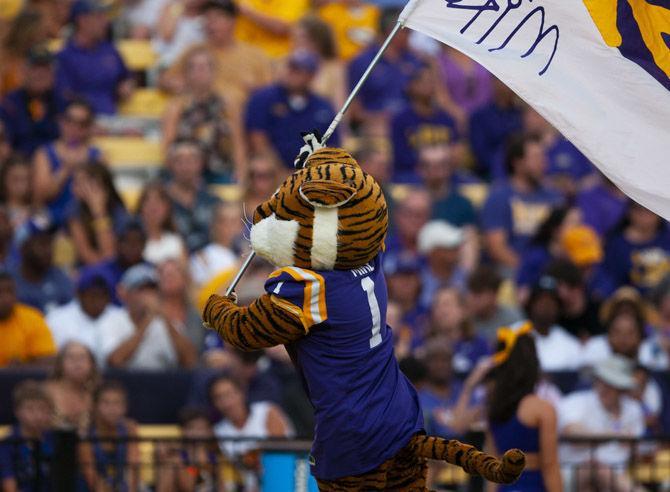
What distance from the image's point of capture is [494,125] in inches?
502

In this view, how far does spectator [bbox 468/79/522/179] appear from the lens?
12742 mm

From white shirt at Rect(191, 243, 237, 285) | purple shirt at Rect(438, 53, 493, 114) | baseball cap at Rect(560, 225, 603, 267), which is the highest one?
purple shirt at Rect(438, 53, 493, 114)

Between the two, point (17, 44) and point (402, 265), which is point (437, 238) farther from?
point (17, 44)

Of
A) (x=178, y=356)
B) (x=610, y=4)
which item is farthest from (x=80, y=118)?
(x=610, y=4)

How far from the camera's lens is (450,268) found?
11.1 metres

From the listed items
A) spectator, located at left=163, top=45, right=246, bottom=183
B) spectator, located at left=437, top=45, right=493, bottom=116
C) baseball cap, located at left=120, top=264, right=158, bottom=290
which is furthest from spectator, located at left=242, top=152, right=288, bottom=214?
spectator, located at left=437, top=45, right=493, bottom=116

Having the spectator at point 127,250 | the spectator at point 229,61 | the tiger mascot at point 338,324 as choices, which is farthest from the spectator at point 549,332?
the tiger mascot at point 338,324

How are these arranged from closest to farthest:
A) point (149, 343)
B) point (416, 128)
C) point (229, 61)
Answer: point (149, 343) → point (416, 128) → point (229, 61)

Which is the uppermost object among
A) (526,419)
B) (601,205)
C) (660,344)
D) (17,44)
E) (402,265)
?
(17,44)

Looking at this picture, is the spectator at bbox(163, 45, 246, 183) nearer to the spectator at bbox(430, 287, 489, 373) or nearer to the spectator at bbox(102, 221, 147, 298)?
the spectator at bbox(102, 221, 147, 298)

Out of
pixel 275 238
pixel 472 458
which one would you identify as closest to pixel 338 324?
pixel 275 238

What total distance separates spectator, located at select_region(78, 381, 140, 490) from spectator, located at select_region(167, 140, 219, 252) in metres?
1.96

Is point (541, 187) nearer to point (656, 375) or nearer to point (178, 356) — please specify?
point (656, 375)

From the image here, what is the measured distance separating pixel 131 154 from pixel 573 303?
3.65 metres
